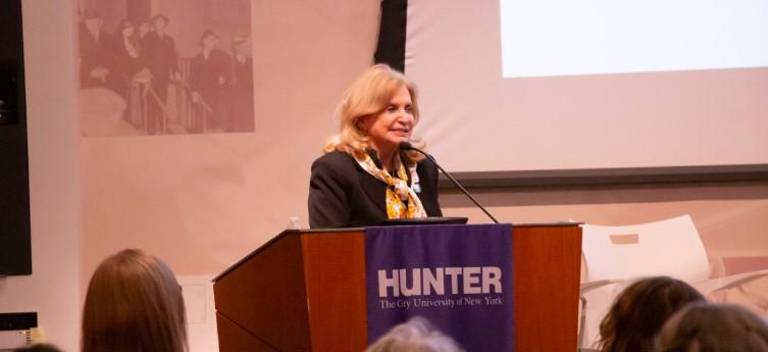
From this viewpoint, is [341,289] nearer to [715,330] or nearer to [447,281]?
[447,281]

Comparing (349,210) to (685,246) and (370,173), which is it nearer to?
→ (370,173)

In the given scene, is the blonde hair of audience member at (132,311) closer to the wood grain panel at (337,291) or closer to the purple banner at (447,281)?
the wood grain panel at (337,291)

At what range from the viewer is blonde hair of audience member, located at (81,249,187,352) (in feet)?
7.72

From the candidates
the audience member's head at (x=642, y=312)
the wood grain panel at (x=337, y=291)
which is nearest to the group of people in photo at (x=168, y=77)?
the wood grain panel at (x=337, y=291)

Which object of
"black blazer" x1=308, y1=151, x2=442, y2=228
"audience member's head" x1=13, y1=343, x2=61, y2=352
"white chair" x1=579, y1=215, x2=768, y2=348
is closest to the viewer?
"audience member's head" x1=13, y1=343, x2=61, y2=352

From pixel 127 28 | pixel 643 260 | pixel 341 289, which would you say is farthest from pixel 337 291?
pixel 127 28

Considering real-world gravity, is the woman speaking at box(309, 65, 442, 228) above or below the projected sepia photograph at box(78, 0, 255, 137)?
below

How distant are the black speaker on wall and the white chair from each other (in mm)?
2574

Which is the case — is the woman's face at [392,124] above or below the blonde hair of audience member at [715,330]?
above

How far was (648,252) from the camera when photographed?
16.1 feet

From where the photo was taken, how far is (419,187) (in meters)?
3.91

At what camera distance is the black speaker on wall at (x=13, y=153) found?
17.5 feet

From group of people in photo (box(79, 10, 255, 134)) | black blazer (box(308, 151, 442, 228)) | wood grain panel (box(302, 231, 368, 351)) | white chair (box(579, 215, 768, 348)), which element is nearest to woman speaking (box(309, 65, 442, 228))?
black blazer (box(308, 151, 442, 228))

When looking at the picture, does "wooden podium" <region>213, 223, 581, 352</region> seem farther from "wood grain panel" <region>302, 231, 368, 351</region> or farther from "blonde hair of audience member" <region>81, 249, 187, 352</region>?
"blonde hair of audience member" <region>81, 249, 187, 352</region>
